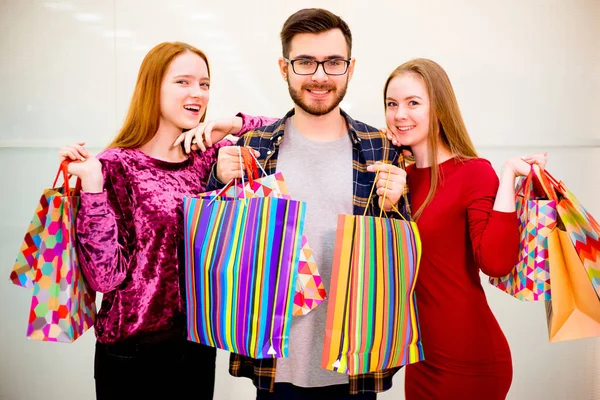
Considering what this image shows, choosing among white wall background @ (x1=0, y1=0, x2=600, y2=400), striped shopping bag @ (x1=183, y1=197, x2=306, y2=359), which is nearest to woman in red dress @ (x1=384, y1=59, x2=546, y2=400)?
striped shopping bag @ (x1=183, y1=197, x2=306, y2=359)

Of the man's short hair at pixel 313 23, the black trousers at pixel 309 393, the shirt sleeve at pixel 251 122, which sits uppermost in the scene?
the man's short hair at pixel 313 23

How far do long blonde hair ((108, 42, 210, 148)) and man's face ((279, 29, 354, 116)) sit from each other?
460mm

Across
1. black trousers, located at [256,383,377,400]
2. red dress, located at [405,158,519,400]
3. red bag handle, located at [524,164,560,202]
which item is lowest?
black trousers, located at [256,383,377,400]

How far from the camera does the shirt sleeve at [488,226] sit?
5.33 ft

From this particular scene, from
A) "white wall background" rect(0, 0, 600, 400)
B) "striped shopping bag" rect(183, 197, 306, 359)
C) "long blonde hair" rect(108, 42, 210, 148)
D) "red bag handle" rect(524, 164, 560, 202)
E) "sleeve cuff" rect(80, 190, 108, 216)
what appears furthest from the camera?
"white wall background" rect(0, 0, 600, 400)

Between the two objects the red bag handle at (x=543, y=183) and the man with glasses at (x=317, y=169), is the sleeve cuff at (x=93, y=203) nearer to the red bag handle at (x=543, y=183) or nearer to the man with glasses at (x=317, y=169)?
the man with glasses at (x=317, y=169)

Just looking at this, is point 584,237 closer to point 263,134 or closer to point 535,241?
point 535,241

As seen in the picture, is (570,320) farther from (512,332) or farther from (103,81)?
(103,81)

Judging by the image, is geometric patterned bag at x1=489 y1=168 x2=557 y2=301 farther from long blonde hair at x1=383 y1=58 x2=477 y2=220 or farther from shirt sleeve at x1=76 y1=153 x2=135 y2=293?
shirt sleeve at x1=76 y1=153 x2=135 y2=293

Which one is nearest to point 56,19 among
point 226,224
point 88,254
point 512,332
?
point 88,254

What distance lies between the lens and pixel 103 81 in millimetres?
2932

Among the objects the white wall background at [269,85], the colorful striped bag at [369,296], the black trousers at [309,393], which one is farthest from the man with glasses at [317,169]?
the white wall background at [269,85]

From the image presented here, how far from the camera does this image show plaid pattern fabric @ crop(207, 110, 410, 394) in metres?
1.56

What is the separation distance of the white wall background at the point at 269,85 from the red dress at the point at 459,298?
4.10 feet
